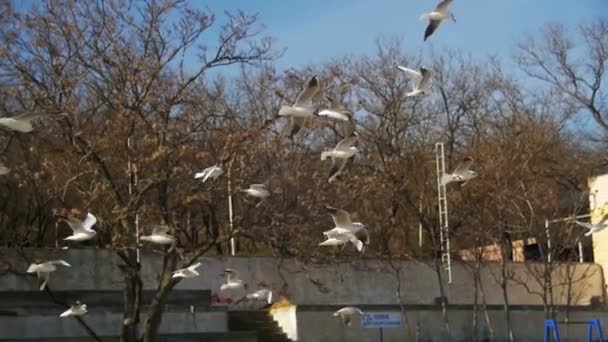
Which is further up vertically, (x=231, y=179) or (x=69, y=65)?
(x=69, y=65)

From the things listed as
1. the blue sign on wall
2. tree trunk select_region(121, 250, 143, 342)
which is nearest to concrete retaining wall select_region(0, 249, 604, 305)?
the blue sign on wall

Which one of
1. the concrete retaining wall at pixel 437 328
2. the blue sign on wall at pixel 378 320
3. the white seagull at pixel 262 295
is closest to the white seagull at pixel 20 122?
the white seagull at pixel 262 295

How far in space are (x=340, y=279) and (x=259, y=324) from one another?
164 inches

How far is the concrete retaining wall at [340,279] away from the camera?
82.3 ft

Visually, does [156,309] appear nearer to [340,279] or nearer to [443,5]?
[443,5]

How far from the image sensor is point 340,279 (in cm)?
2875

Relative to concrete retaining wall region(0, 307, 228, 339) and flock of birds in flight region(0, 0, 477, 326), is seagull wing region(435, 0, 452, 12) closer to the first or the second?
flock of birds in flight region(0, 0, 477, 326)

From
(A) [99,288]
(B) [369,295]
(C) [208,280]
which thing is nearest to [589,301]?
(B) [369,295]

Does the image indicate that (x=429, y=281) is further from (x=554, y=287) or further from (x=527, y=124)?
(x=527, y=124)

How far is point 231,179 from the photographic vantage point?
18.8m

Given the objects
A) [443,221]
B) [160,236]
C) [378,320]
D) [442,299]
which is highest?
[443,221]

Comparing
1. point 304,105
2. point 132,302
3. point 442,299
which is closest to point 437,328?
point 442,299

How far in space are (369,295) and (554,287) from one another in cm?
687

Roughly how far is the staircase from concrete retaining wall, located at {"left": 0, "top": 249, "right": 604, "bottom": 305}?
140cm
